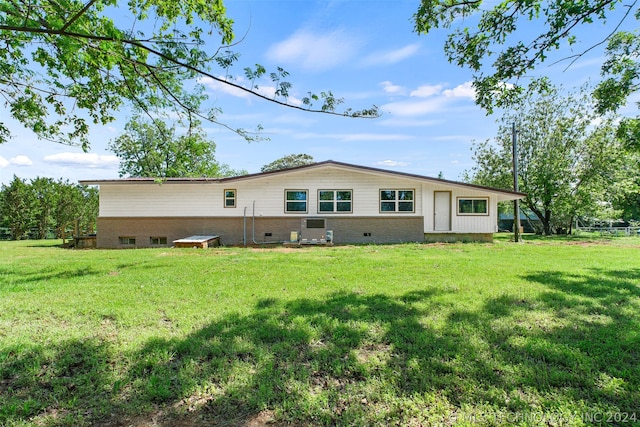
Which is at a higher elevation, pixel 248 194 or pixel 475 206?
pixel 248 194

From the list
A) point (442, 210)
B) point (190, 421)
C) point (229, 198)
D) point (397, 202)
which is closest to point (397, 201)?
A: point (397, 202)

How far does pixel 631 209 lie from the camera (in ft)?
116

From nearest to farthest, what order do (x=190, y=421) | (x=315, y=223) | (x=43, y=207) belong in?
(x=190, y=421) < (x=315, y=223) < (x=43, y=207)

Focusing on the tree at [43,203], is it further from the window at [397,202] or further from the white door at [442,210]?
the white door at [442,210]

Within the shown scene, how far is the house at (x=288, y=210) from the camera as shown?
50.9 feet

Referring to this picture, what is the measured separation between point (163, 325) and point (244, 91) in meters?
3.02

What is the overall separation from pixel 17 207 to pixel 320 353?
98.3 feet

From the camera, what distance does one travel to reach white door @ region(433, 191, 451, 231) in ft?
51.6

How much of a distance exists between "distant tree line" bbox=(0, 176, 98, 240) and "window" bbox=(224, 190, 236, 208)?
49.8 feet

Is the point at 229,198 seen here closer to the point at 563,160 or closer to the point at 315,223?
the point at 315,223

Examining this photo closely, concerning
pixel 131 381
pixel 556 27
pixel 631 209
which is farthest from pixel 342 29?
pixel 631 209

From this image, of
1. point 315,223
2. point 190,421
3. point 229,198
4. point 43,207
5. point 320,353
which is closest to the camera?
point 190,421

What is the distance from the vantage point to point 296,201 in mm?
15688

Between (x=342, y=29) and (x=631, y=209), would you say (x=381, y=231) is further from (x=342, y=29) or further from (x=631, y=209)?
(x=631, y=209)
